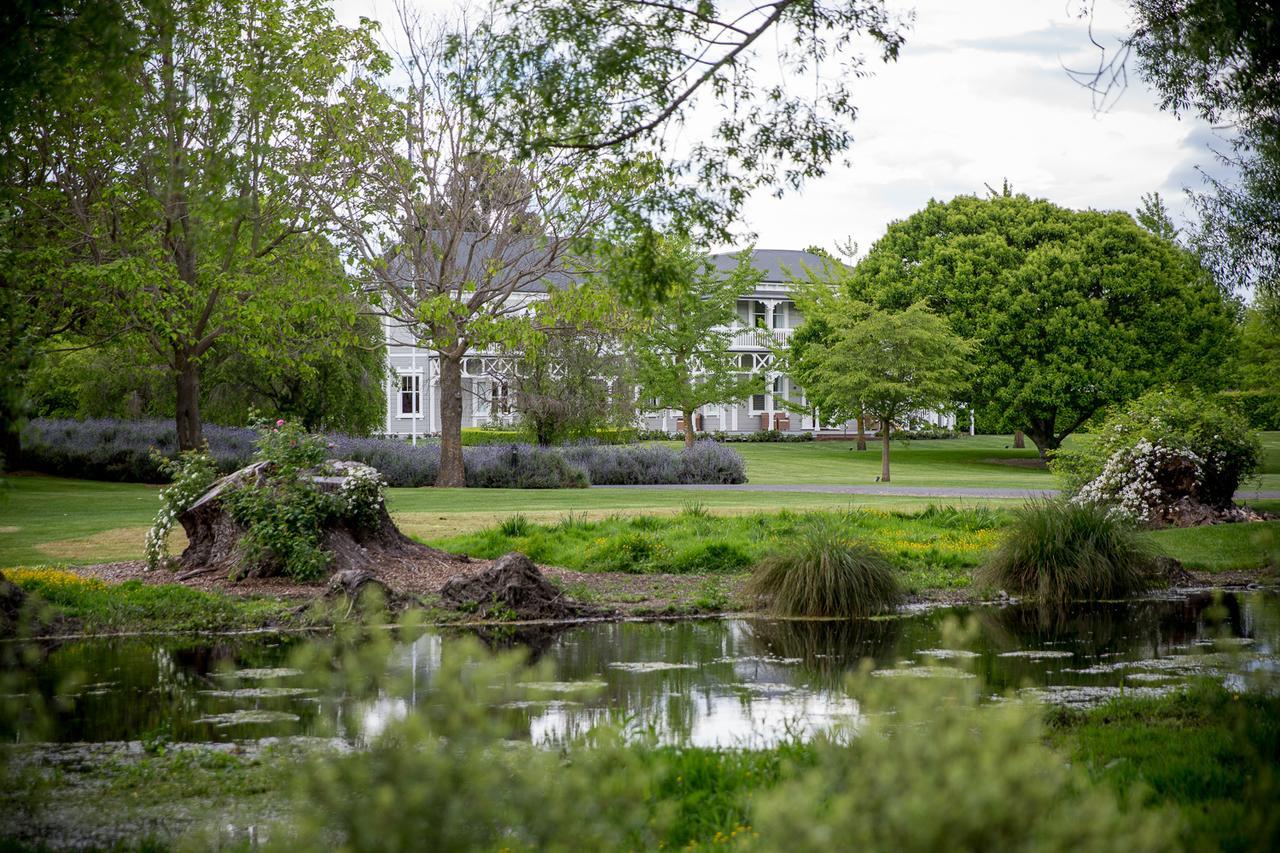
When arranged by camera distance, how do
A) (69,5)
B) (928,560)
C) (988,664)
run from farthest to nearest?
(928,560) → (988,664) → (69,5)

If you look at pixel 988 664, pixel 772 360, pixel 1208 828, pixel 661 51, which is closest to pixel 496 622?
pixel 988 664

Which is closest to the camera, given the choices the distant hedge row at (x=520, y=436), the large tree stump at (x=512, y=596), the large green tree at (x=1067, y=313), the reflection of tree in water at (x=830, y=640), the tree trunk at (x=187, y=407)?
the reflection of tree in water at (x=830, y=640)

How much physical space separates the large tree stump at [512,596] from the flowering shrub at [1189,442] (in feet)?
35.7

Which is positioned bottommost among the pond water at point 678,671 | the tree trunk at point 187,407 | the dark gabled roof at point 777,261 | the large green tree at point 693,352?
the pond water at point 678,671

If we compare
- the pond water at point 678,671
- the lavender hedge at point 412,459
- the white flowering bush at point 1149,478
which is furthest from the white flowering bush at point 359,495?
the lavender hedge at point 412,459

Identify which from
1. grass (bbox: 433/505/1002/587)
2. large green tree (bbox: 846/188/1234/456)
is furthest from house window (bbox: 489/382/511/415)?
grass (bbox: 433/505/1002/587)

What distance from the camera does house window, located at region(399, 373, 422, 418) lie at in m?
58.8

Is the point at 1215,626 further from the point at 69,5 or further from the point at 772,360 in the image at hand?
the point at 772,360

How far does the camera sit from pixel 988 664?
29.9 ft

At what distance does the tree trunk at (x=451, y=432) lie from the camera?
29.7m

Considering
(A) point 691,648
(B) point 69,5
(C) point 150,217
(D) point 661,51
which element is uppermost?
(C) point 150,217

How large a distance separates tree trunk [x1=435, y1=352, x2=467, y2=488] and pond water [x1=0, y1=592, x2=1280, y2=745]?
18.5 meters

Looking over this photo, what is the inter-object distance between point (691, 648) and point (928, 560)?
6310 mm

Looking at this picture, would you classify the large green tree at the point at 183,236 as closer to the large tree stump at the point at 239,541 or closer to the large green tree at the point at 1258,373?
the large tree stump at the point at 239,541
